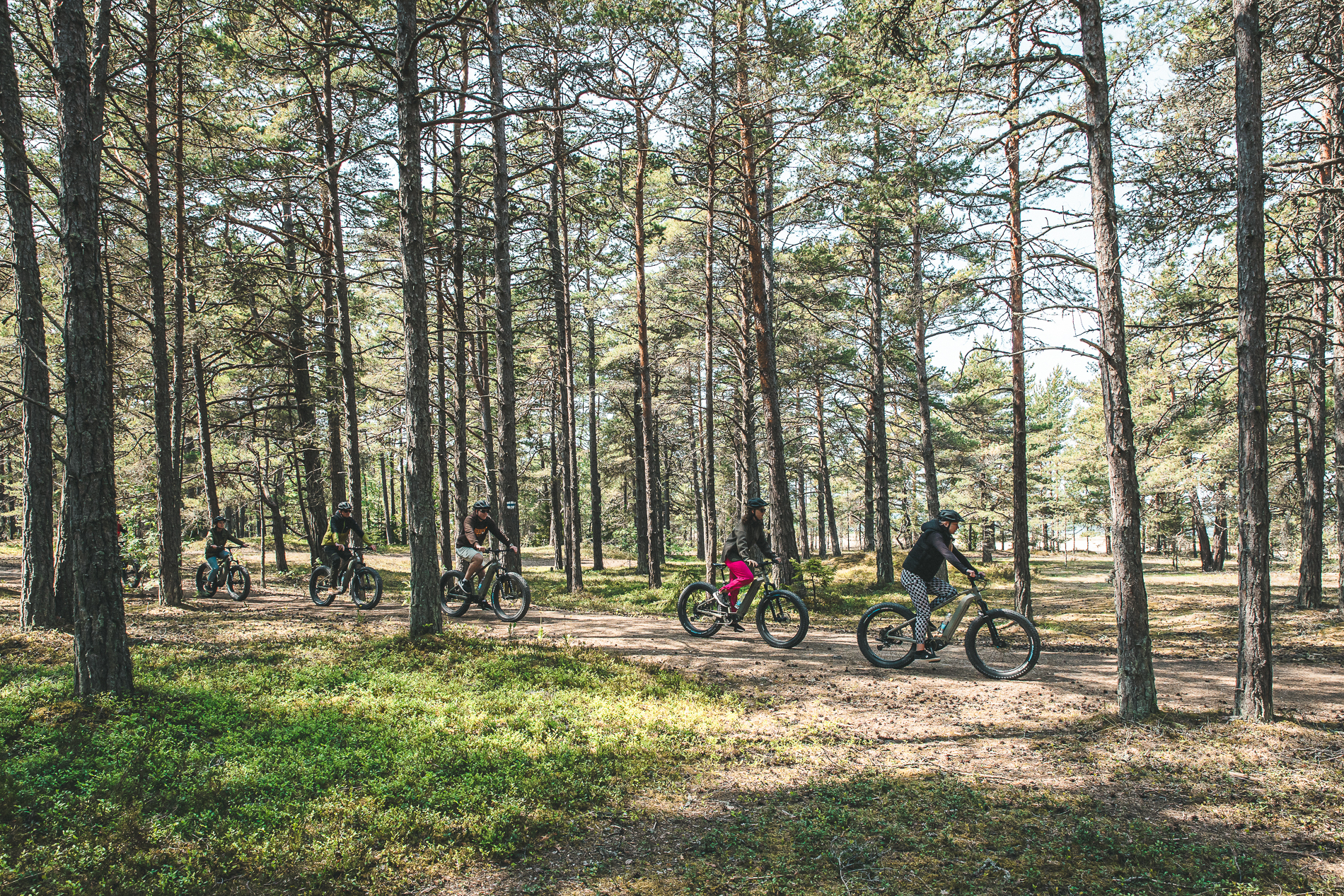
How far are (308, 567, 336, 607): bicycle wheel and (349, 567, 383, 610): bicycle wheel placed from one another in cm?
60

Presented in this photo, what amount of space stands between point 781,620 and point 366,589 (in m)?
7.51

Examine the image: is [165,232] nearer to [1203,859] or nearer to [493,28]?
[493,28]

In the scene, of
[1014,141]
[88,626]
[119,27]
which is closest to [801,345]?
[1014,141]

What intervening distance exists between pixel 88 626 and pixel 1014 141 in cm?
1499

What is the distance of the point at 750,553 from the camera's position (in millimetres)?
9203

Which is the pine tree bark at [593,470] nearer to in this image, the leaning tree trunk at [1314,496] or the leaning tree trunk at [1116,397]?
the leaning tree trunk at [1116,397]

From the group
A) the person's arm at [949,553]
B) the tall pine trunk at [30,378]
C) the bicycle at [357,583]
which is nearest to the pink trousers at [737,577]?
the person's arm at [949,553]

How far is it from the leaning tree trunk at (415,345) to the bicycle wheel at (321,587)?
444cm

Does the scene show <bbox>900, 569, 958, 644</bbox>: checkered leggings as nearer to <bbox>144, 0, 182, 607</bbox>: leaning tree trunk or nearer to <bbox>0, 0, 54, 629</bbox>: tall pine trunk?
<bbox>0, 0, 54, 629</bbox>: tall pine trunk

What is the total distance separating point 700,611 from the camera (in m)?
9.90

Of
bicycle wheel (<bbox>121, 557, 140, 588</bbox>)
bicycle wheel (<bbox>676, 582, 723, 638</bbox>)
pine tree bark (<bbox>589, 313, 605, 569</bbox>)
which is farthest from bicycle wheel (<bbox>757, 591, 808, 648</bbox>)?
pine tree bark (<bbox>589, 313, 605, 569</bbox>)

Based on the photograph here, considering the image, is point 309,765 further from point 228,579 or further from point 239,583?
point 228,579

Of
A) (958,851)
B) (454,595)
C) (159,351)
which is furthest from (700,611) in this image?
(159,351)

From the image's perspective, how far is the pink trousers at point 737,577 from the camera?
927 cm
